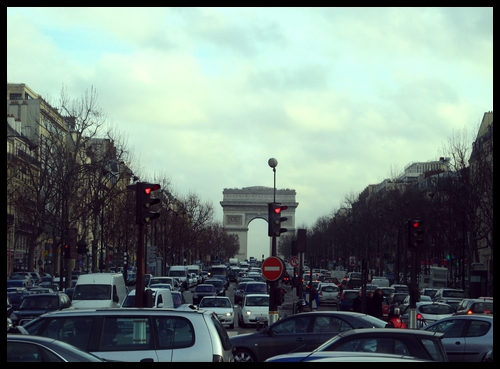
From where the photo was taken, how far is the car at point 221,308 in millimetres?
35562

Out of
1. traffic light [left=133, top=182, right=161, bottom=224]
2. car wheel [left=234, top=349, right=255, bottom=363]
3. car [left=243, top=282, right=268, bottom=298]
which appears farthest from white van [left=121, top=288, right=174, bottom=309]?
car [left=243, top=282, right=268, bottom=298]

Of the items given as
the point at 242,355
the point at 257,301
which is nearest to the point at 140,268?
the point at 242,355

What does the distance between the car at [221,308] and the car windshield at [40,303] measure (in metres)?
6.69

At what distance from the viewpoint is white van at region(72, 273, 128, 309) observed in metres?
34.7

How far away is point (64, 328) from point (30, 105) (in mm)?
86929

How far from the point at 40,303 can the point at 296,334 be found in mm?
13851

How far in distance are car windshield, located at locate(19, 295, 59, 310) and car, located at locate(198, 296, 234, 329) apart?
6.69 meters

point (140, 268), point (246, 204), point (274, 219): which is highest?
point (246, 204)

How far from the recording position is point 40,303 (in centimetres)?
3066

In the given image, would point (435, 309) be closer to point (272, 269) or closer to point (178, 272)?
point (272, 269)

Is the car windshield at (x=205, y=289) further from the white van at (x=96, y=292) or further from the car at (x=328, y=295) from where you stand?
the white van at (x=96, y=292)

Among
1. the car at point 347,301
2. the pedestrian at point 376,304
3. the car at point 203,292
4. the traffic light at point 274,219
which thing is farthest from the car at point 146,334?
the car at point 203,292

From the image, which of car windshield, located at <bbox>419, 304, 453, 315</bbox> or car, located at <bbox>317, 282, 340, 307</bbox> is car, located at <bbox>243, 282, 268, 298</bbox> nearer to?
car, located at <bbox>317, 282, 340, 307</bbox>
